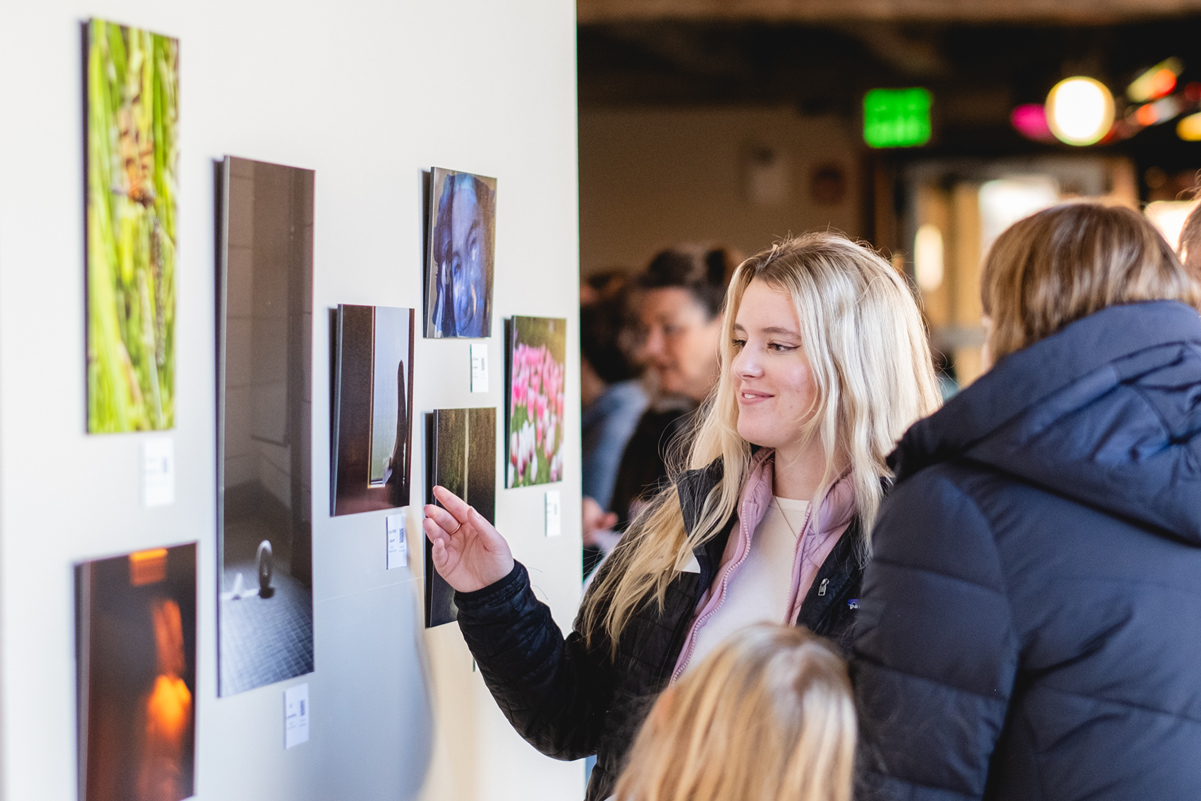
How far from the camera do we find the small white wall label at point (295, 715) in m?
1.81

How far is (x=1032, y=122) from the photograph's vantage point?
7.48 metres

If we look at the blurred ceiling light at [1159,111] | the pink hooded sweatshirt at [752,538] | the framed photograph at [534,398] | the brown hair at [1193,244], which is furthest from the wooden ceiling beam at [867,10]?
the pink hooded sweatshirt at [752,538]

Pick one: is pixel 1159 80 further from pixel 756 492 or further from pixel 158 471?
pixel 158 471

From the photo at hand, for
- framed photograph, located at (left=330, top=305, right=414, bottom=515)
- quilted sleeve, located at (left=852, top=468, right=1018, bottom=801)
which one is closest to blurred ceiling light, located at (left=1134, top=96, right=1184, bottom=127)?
framed photograph, located at (left=330, top=305, right=414, bottom=515)

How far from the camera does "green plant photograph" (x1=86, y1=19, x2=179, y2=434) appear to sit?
4.78ft

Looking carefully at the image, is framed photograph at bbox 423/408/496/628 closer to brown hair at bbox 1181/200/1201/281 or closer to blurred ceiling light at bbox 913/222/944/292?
brown hair at bbox 1181/200/1201/281

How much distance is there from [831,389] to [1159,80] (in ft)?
21.1

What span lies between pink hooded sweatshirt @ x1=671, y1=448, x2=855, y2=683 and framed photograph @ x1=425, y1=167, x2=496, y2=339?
0.66 meters

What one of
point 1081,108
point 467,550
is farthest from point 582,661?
point 1081,108

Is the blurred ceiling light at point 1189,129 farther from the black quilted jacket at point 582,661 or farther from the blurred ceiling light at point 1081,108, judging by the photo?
the black quilted jacket at point 582,661

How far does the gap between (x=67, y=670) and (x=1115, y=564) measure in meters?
1.26

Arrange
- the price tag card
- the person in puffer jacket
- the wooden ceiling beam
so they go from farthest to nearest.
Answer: the wooden ceiling beam, the price tag card, the person in puffer jacket

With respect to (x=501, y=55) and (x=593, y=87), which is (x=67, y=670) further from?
(x=593, y=87)

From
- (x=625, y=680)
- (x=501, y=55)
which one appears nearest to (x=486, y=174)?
(x=501, y=55)
